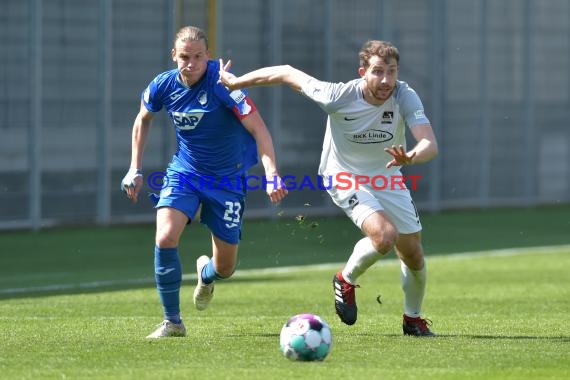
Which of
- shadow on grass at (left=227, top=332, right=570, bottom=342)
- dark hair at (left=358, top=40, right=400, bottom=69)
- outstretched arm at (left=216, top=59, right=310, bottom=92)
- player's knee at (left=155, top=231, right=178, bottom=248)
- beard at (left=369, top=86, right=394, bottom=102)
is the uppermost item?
dark hair at (left=358, top=40, right=400, bottom=69)

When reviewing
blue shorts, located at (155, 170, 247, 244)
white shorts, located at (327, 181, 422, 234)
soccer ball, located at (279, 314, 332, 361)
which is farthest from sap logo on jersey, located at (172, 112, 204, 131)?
soccer ball, located at (279, 314, 332, 361)

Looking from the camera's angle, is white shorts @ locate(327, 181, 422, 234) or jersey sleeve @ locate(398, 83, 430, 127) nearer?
jersey sleeve @ locate(398, 83, 430, 127)

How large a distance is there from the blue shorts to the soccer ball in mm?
1623

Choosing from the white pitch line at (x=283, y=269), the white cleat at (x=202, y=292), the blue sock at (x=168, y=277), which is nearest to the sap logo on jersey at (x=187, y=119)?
the blue sock at (x=168, y=277)

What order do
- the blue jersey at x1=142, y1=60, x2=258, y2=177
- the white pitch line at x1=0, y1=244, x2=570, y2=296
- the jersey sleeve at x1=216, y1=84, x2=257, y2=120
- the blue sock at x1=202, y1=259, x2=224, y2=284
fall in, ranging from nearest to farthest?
the jersey sleeve at x1=216, y1=84, x2=257, y2=120, the blue jersey at x1=142, y1=60, x2=258, y2=177, the blue sock at x1=202, y1=259, x2=224, y2=284, the white pitch line at x1=0, y1=244, x2=570, y2=296

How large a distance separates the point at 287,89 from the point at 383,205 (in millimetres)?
12704

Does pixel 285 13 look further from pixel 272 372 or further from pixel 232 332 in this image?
pixel 272 372

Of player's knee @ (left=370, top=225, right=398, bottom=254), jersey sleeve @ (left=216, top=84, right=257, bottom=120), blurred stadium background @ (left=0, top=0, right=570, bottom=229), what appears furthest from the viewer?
blurred stadium background @ (left=0, top=0, right=570, bottom=229)

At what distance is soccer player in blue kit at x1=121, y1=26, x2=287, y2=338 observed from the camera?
390 inches

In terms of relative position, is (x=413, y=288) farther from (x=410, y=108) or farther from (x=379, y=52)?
(x=379, y=52)

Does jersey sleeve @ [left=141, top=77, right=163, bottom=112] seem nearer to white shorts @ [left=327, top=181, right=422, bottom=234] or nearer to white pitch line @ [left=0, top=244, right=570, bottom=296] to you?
white shorts @ [left=327, top=181, right=422, bottom=234]

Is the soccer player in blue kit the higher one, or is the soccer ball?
the soccer player in blue kit

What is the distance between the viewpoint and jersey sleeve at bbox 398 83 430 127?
32.5 ft

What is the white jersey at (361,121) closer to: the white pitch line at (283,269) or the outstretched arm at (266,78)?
the outstretched arm at (266,78)
